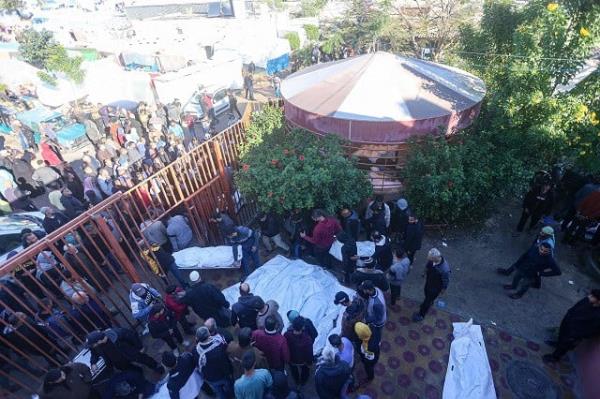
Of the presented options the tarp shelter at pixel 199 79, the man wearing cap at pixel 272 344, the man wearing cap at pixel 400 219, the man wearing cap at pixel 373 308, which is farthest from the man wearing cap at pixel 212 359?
the tarp shelter at pixel 199 79

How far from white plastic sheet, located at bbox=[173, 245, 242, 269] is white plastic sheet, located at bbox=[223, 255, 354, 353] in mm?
598

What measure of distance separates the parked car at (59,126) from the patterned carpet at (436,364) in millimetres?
12328

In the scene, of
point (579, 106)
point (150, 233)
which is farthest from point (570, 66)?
point (150, 233)

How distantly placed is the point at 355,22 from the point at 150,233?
22.8 metres

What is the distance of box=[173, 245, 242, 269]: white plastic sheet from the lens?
7285 millimetres

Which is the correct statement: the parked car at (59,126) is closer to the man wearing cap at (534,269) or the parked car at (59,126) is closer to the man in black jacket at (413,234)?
the man in black jacket at (413,234)

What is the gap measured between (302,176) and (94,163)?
8.45 metres

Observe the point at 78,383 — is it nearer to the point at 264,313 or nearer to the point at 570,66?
the point at 264,313

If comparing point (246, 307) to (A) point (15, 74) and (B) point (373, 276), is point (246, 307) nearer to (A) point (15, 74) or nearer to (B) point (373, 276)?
(B) point (373, 276)

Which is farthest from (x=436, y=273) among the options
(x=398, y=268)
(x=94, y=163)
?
(x=94, y=163)

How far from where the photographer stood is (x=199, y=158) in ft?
25.2

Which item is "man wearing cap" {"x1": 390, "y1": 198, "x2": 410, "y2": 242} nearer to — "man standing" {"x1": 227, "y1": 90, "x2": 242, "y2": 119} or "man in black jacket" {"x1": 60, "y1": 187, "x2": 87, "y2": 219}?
"man in black jacket" {"x1": 60, "y1": 187, "x2": 87, "y2": 219}

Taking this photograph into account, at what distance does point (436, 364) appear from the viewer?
5.52m

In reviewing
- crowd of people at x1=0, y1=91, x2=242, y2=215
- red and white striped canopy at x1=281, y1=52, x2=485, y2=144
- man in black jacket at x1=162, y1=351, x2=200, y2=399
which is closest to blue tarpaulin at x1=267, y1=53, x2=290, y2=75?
crowd of people at x1=0, y1=91, x2=242, y2=215
